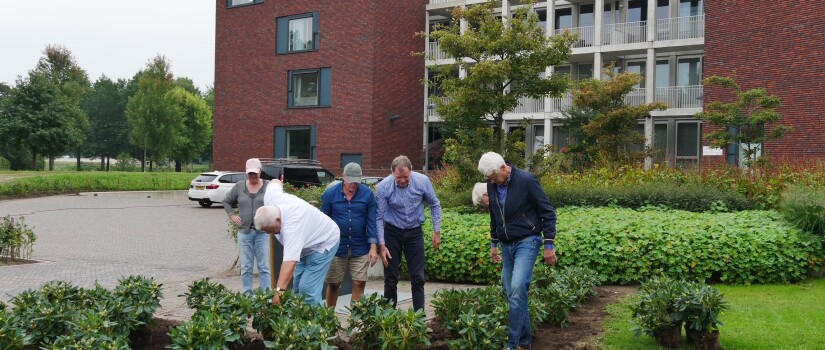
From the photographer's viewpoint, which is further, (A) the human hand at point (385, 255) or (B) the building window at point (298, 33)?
(B) the building window at point (298, 33)

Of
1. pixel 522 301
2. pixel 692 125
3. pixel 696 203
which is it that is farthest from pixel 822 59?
Answer: pixel 522 301

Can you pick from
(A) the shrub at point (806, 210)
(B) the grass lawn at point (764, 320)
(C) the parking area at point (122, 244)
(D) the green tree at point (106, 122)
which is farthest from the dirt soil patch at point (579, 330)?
(D) the green tree at point (106, 122)

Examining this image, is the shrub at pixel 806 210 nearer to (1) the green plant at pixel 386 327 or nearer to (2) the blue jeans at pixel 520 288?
(2) the blue jeans at pixel 520 288

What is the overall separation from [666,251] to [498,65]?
16.0 ft

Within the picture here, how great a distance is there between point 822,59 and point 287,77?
2150 centimetres

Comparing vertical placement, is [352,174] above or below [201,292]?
above

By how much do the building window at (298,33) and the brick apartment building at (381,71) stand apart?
0.09 m

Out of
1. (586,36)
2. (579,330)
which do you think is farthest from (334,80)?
(579,330)

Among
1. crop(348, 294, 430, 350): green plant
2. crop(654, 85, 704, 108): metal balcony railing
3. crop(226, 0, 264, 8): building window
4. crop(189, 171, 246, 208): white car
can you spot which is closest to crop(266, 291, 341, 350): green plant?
crop(348, 294, 430, 350): green plant

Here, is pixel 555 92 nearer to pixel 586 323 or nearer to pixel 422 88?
pixel 586 323

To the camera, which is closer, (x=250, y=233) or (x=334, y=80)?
(x=250, y=233)

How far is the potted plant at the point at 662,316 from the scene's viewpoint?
20.5 feet

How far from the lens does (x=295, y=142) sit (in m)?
34.5

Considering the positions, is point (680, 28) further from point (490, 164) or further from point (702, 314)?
point (490, 164)
